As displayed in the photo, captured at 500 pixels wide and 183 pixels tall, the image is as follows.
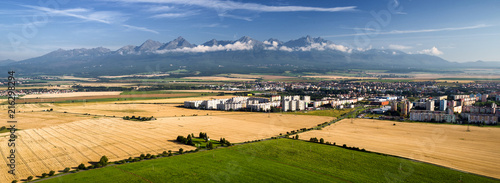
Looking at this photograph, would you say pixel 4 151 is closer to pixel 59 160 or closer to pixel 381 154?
pixel 59 160

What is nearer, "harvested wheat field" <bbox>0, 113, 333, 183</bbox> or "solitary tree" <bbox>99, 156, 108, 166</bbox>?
"solitary tree" <bbox>99, 156, 108, 166</bbox>

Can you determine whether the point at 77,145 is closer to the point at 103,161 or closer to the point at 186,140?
the point at 103,161

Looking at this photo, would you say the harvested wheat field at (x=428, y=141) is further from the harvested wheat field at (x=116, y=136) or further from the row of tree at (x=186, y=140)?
the row of tree at (x=186, y=140)

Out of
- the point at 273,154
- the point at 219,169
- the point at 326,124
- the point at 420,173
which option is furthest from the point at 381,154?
the point at 326,124

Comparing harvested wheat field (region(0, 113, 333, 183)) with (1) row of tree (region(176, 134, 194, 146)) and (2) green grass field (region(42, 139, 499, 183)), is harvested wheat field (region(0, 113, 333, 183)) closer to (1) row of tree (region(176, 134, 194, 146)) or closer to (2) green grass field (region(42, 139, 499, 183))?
(1) row of tree (region(176, 134, 194, 146))

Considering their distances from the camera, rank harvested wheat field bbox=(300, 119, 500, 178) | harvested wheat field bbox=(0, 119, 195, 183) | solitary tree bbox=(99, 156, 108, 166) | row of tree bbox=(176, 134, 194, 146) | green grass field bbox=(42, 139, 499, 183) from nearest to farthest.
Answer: green grass field bbox=(42, 139, 499, 183)
solitary tree bbox=(99, 156, 108, 166)
harvested wheat field bbox=(0, 119, 195, 183)
harvested wheat field bbox=(300, 119, 500, 178)
row of tree bbox=(176, 134, 194, 146)

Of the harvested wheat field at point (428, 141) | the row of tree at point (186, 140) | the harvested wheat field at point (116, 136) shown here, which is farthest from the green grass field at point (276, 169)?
the harvested wheat field at point (116, 136)

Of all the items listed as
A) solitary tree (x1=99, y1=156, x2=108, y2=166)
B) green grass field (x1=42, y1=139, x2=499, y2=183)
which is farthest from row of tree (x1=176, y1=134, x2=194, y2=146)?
solitary tree (x1=99, y1=156, x2=108, y2=166)
